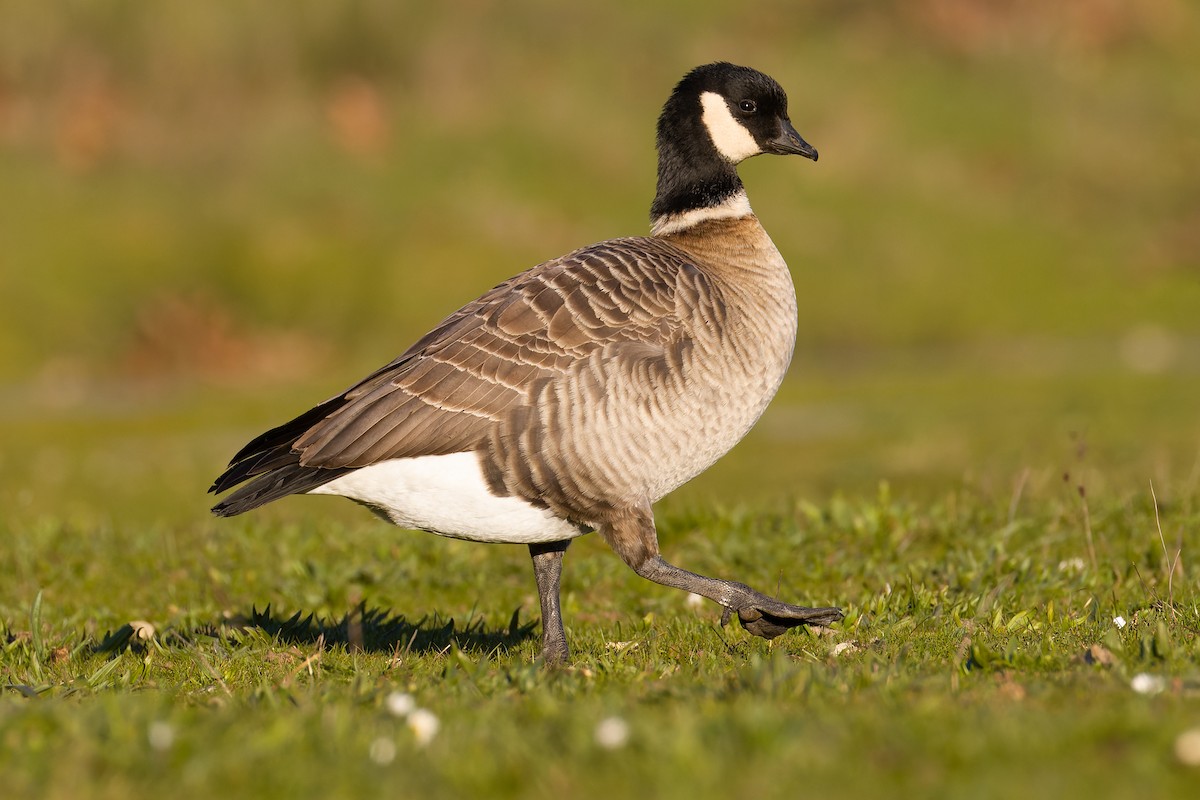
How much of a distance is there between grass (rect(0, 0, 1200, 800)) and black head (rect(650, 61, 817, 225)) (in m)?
2.60

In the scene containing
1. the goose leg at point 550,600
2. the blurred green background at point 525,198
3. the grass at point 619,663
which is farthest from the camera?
the blurred green background at point 525,198

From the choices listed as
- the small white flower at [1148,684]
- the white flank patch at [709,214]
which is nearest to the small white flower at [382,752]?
the small white flower at [1148,684]

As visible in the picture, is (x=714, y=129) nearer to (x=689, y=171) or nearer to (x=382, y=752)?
(x=689, y=171)

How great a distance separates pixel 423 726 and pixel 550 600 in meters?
2.81

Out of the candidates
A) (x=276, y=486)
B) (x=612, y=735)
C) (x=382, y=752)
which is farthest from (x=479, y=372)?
(x=612, y=735)

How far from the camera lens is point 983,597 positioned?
7977 millimetres

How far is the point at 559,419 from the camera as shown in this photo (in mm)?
7145

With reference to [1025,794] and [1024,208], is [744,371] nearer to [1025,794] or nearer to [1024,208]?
[1025,794]

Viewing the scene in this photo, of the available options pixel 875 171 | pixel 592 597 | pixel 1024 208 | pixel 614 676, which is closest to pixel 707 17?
pixel 875 171

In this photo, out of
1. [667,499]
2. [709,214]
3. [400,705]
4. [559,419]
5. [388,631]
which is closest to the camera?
[400,705]

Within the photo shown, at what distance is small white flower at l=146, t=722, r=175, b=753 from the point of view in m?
4.77

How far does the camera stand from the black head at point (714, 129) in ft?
28.7

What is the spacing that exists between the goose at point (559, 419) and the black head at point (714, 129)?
1025mm

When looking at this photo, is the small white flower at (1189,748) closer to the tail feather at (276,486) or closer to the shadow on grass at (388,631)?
the shadow on grass at (388,631)
